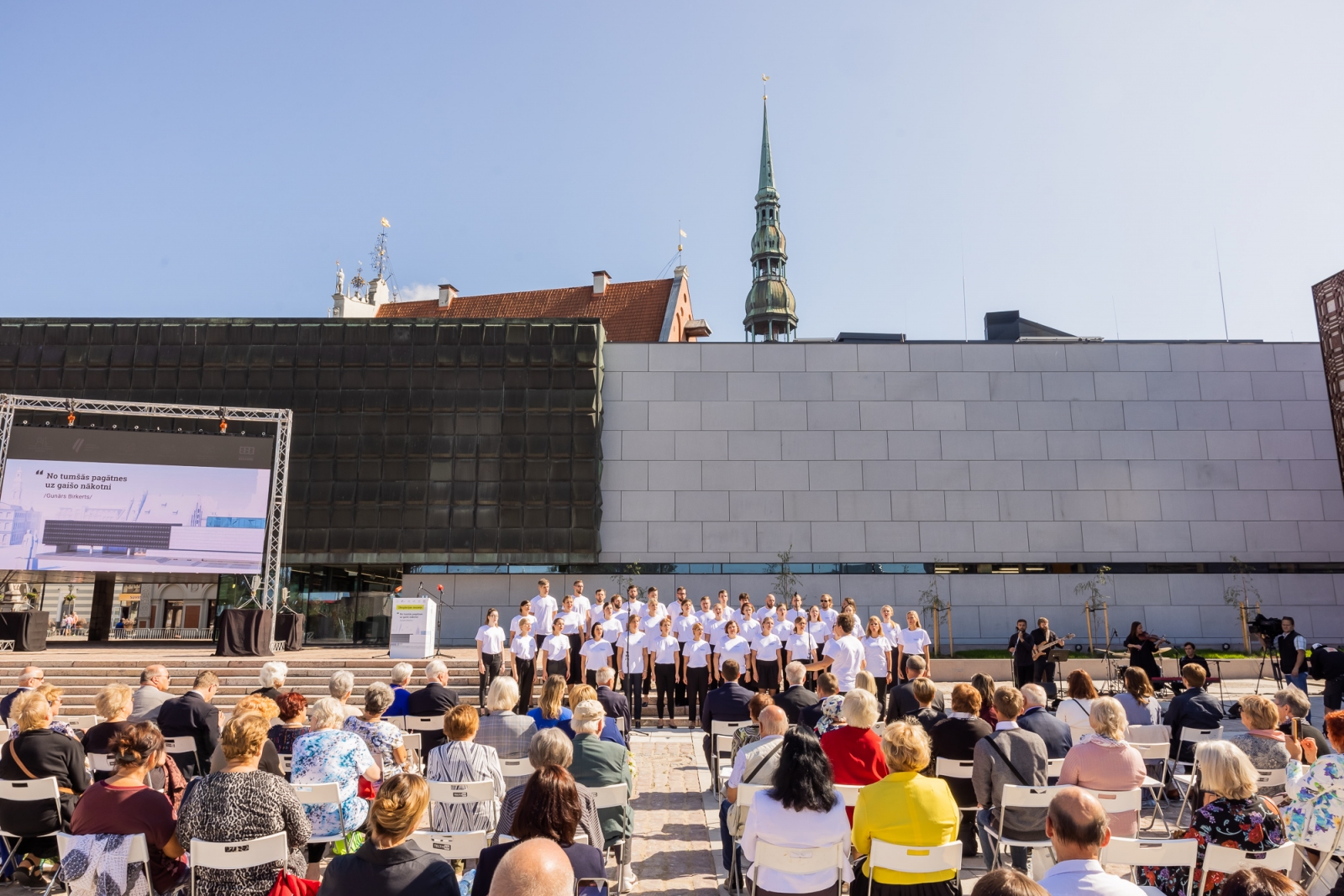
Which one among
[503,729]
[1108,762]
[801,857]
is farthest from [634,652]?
[801,857]

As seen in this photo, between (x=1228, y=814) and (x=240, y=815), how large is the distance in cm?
458

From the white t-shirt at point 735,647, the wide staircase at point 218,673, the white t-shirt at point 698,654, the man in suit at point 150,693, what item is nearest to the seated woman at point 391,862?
the man in suit at point 150,693

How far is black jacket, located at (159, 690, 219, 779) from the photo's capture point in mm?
6297

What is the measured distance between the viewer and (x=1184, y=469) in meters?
20.7

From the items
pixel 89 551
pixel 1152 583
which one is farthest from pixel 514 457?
pixel 1152 583

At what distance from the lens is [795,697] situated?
22.9 feet

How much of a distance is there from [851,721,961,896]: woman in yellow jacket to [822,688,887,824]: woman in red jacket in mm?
965

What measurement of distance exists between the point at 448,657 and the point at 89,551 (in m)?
6.98

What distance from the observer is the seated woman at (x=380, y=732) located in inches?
222

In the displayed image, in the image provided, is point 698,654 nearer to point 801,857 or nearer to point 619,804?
point 619,804

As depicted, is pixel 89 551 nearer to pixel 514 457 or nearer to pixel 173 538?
pixel 173 538

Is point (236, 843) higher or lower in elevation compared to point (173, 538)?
lower

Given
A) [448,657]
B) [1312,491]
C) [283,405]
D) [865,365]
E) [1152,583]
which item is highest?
[865,365]

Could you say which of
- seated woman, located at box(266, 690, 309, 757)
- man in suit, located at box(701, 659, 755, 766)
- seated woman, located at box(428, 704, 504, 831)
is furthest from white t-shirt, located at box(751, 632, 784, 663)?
seated woman, located at box(428, 704, 504, 831)
